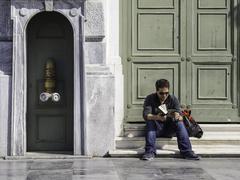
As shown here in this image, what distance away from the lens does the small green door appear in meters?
10.8

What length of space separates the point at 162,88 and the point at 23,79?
233cm

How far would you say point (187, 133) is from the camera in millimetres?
10438

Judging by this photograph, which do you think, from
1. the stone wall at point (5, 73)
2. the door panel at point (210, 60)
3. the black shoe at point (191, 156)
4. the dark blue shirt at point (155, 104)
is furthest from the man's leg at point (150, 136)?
the stone wall at point (5, 73)

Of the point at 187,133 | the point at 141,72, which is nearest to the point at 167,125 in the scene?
the point at 187,133

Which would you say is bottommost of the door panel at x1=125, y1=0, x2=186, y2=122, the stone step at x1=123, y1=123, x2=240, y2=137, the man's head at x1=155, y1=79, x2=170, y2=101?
the stone step at x1=123, y1=123, x2=240, y2=137

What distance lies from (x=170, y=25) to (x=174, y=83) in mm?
1062

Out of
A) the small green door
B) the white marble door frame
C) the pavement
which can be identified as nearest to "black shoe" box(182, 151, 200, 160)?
the pavement

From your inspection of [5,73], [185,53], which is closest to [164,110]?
[185,53]

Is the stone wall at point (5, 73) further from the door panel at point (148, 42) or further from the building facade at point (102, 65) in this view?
the door panel at point (148, 42)

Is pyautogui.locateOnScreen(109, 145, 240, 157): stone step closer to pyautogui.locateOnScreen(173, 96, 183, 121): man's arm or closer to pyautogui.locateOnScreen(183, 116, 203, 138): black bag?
pyautogui.locateOnScreen(183, 116, 203, 138): black bag

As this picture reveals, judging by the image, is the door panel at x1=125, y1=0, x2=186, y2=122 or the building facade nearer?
the building facade

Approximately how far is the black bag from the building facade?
69cm

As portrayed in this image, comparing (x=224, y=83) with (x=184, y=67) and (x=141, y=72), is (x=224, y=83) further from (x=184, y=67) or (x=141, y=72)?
(x=141, y=72)

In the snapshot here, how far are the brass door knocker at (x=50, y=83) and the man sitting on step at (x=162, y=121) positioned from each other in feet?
5.06
